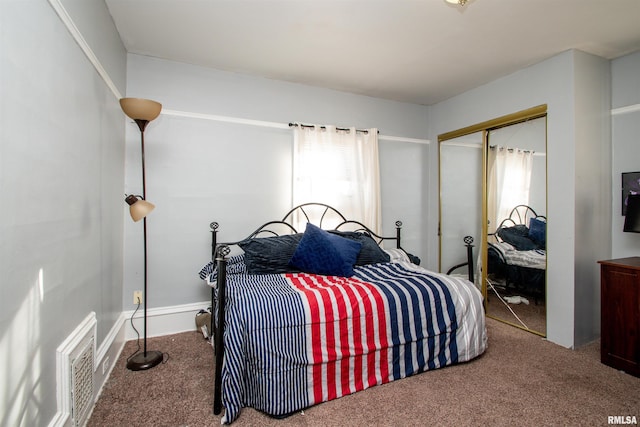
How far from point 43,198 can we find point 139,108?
1062 mm

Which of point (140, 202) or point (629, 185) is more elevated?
point (629, 185)

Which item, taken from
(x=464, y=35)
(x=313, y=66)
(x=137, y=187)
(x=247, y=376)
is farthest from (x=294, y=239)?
(x=464, y=35)

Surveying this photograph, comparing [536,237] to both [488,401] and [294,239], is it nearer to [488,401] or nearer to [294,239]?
[488,401]

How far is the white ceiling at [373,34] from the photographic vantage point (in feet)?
6.57

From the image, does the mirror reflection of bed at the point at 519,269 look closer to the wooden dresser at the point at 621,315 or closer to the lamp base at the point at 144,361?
the wooden dresser at the point at 621,315

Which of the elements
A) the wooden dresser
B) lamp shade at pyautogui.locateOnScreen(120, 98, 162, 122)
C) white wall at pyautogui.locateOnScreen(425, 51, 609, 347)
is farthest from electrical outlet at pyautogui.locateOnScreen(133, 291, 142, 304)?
the wooden dresser

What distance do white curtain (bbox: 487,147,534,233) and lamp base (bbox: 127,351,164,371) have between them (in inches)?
130

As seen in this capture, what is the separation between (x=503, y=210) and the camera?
10.1ft

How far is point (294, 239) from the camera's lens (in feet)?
8.80

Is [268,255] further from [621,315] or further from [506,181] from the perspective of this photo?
[621,315]

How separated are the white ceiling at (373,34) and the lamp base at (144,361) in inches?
96.5

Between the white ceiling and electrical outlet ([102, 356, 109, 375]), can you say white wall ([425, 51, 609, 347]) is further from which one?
electrical outlet ([102, 356, 109, 375])

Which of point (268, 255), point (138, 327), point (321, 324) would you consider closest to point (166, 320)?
point (138, 327)

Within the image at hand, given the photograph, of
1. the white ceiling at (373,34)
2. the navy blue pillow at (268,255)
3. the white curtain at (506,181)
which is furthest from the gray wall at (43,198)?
the white curtain at (506,181)
